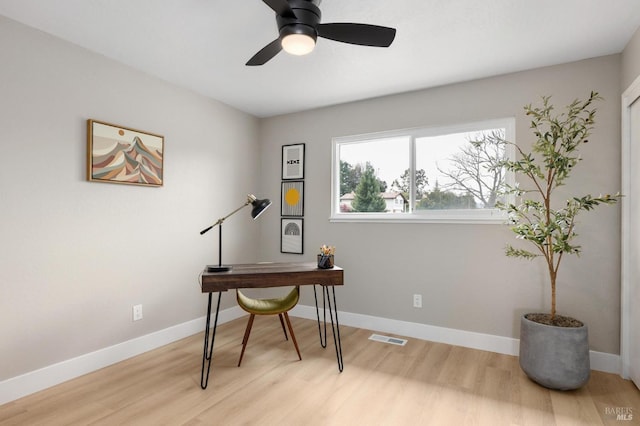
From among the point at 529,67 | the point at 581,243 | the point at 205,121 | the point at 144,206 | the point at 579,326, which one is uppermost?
the point at 529,67

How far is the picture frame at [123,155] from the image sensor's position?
8.60 feet

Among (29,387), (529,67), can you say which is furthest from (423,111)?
(29,387)

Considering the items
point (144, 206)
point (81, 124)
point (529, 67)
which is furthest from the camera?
point (144, 206)

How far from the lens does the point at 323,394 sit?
7.45ft

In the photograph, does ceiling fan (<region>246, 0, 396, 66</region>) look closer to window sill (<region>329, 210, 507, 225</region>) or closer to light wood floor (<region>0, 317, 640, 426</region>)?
window sill (<region>329, 210, 507, 225</region>)

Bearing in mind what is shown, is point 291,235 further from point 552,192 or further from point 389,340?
point 552,192

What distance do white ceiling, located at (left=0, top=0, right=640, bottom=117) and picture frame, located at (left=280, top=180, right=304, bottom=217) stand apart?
1203 millimetres

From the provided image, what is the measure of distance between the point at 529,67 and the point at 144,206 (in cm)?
350

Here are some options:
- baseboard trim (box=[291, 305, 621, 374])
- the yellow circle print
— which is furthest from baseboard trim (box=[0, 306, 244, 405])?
the yellow circle print

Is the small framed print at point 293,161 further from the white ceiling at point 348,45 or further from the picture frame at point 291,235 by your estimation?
the white ceiling at point 348,45

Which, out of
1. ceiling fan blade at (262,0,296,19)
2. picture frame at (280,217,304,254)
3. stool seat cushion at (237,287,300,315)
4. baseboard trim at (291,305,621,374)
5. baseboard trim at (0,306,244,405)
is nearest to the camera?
ceiling fan blade at (262,0,296,19)

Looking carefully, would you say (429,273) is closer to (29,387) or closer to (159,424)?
(159,424)

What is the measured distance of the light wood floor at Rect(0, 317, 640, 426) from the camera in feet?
6.58

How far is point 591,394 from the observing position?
7.45ft
